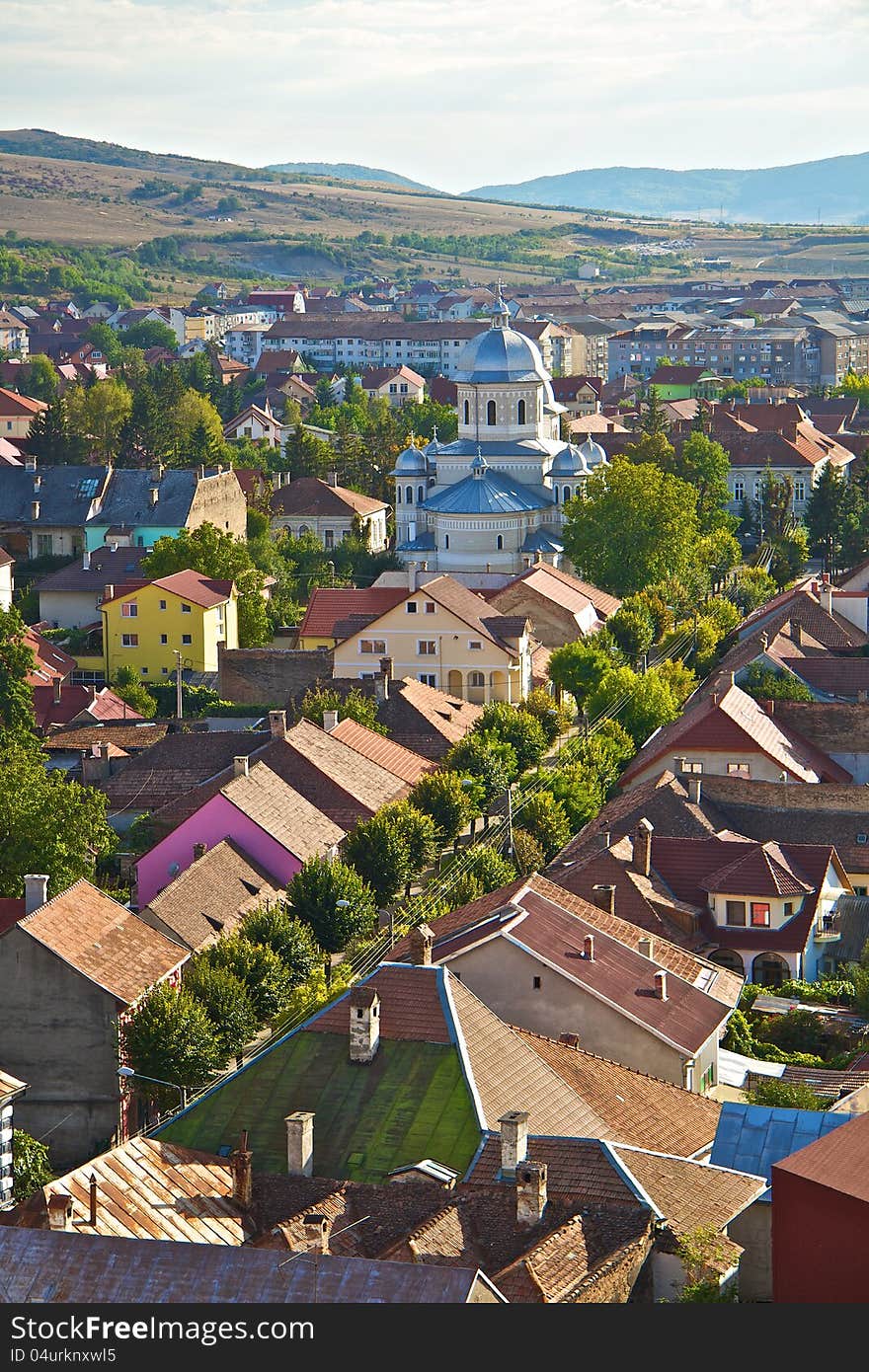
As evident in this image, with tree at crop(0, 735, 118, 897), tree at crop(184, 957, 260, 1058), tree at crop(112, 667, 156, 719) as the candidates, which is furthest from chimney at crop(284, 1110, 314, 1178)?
tree at crop(112, 667, 156, 719)

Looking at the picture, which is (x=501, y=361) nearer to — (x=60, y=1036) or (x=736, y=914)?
(x=736, y=914)

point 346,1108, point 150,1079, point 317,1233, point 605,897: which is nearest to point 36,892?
point 150,1079

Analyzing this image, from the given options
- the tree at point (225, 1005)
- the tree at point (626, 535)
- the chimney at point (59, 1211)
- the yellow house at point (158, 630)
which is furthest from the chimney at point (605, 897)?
the tree at point (626, 535)

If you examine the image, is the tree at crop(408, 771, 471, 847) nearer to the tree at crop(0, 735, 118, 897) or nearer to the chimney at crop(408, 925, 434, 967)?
the tree at crop(0, 735, 118, 897)

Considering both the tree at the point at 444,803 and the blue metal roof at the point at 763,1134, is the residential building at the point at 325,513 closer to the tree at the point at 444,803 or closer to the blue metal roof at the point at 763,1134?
the tree at the point at 444,803

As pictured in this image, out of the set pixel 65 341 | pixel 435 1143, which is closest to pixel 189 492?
pixel 435 1143
